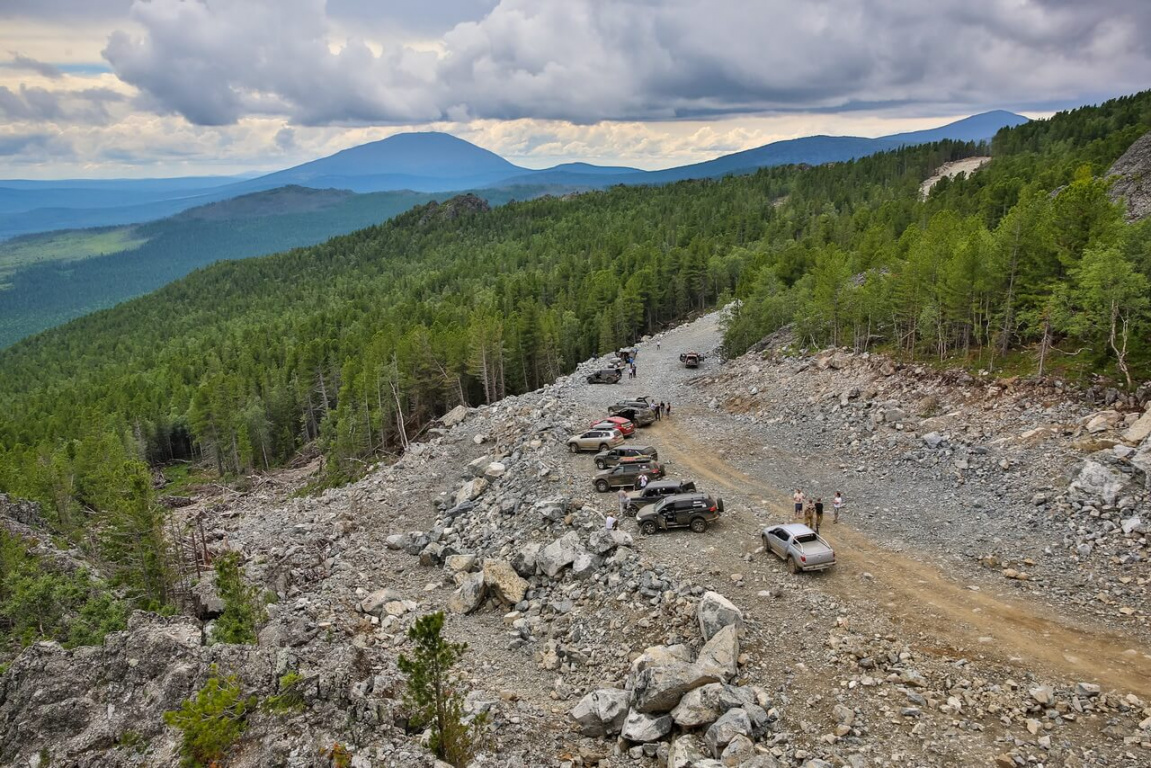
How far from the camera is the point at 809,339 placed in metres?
62.8

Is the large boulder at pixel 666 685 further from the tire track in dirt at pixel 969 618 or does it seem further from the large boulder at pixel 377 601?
the large boulder at pixel 377 601

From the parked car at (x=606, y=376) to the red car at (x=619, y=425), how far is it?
17.2 meters

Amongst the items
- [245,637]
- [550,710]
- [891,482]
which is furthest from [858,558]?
[245,637]

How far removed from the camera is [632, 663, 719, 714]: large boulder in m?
18.2

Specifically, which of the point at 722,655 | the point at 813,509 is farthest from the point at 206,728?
the point at 813,509

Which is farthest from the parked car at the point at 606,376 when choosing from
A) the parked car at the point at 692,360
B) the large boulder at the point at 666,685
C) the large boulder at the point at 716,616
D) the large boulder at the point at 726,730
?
the large boulder at the point at 726,730

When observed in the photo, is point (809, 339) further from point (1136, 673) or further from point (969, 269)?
point (1136, 673)

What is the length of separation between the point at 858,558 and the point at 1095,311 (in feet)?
71.4

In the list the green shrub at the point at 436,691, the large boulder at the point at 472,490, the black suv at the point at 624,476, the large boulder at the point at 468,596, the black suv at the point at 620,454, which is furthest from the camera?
the large boulder at the point at 472,490

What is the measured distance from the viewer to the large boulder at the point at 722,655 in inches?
749

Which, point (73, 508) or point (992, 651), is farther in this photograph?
point (73, 508)

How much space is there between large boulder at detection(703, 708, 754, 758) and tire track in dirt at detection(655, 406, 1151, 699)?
688 cm

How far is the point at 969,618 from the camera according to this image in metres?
20.9

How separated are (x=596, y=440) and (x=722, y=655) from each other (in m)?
22.1
